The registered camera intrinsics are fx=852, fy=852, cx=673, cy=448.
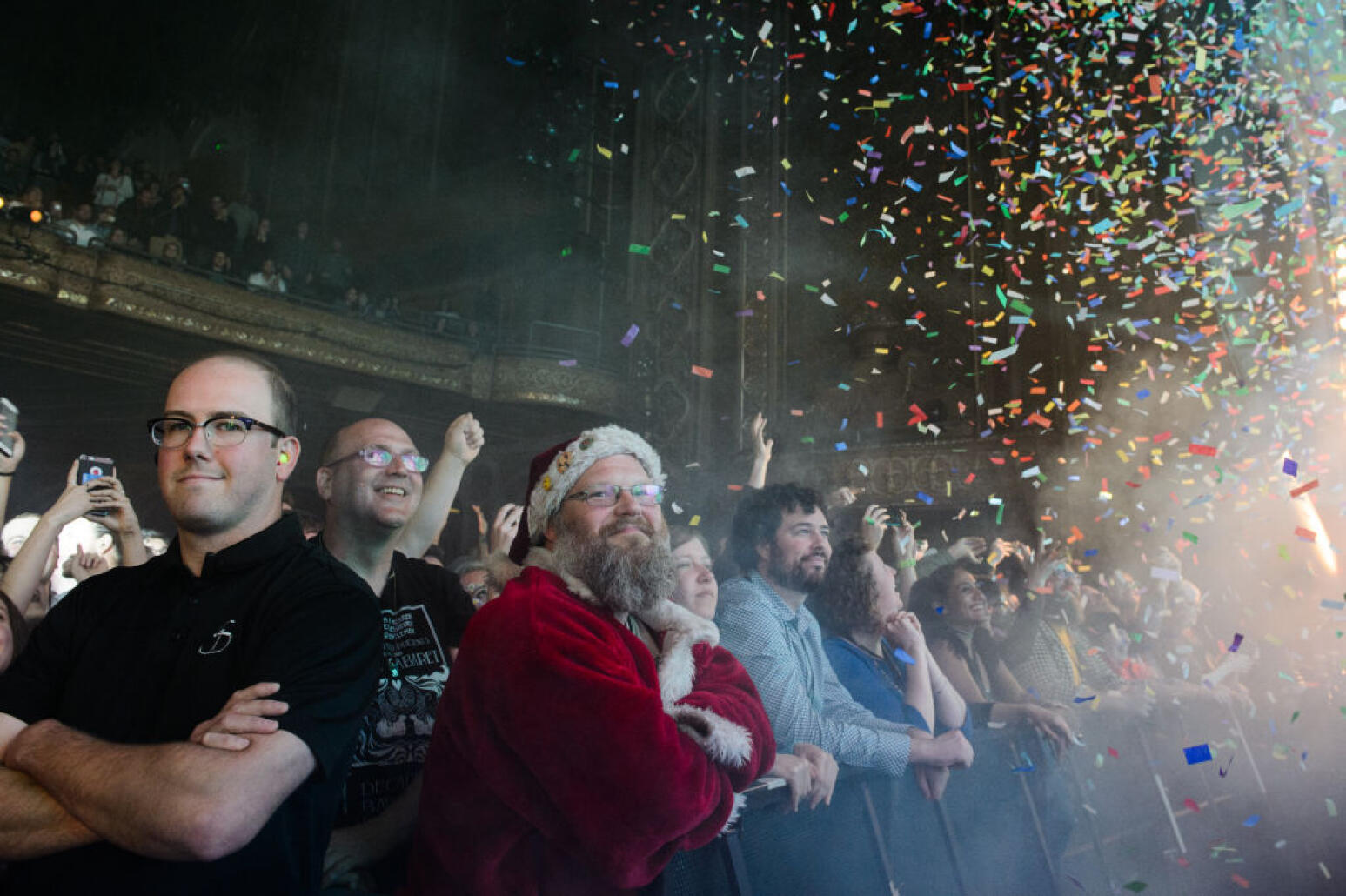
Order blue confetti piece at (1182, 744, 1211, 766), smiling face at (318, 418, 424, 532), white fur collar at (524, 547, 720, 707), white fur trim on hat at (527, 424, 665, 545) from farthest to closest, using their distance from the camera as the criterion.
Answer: blue confetti piece at (1182, 744, 1211, 766)
smiling face at (318, 418, 424, 532)
white fur trim on hat at (527, 424, 665, 545)
white fur collar at (524, 547, 720, 707)

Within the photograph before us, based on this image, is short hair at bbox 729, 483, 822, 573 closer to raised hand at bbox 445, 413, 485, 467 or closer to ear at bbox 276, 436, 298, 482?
raised hand at bbox 445, 413, 485, 467

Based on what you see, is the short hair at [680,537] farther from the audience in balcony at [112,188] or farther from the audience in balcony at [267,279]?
the audience in balcony at [112,188]

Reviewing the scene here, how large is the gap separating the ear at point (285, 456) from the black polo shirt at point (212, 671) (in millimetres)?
111

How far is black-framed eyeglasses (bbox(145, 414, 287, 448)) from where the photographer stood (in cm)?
133

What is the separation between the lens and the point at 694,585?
2.41m

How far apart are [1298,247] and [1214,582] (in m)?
2.26

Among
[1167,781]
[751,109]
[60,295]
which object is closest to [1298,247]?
[1167,781]

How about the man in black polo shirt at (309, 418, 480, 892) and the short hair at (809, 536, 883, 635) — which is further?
the short hair at (809, 536, 883, 635)

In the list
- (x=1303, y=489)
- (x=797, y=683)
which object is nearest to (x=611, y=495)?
(x=797, y=683)

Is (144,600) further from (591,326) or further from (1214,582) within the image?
A: (591,326)

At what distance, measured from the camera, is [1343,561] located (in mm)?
5043

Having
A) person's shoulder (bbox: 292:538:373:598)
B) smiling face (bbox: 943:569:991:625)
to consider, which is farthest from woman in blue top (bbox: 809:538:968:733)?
person's shoulder (bbox: 292:538:373:598)

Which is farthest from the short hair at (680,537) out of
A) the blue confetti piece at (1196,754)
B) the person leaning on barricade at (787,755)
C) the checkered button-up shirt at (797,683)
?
the blue confetti piece at (1196,754)

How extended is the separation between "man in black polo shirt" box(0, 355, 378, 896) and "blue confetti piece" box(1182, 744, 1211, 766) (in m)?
4.01
